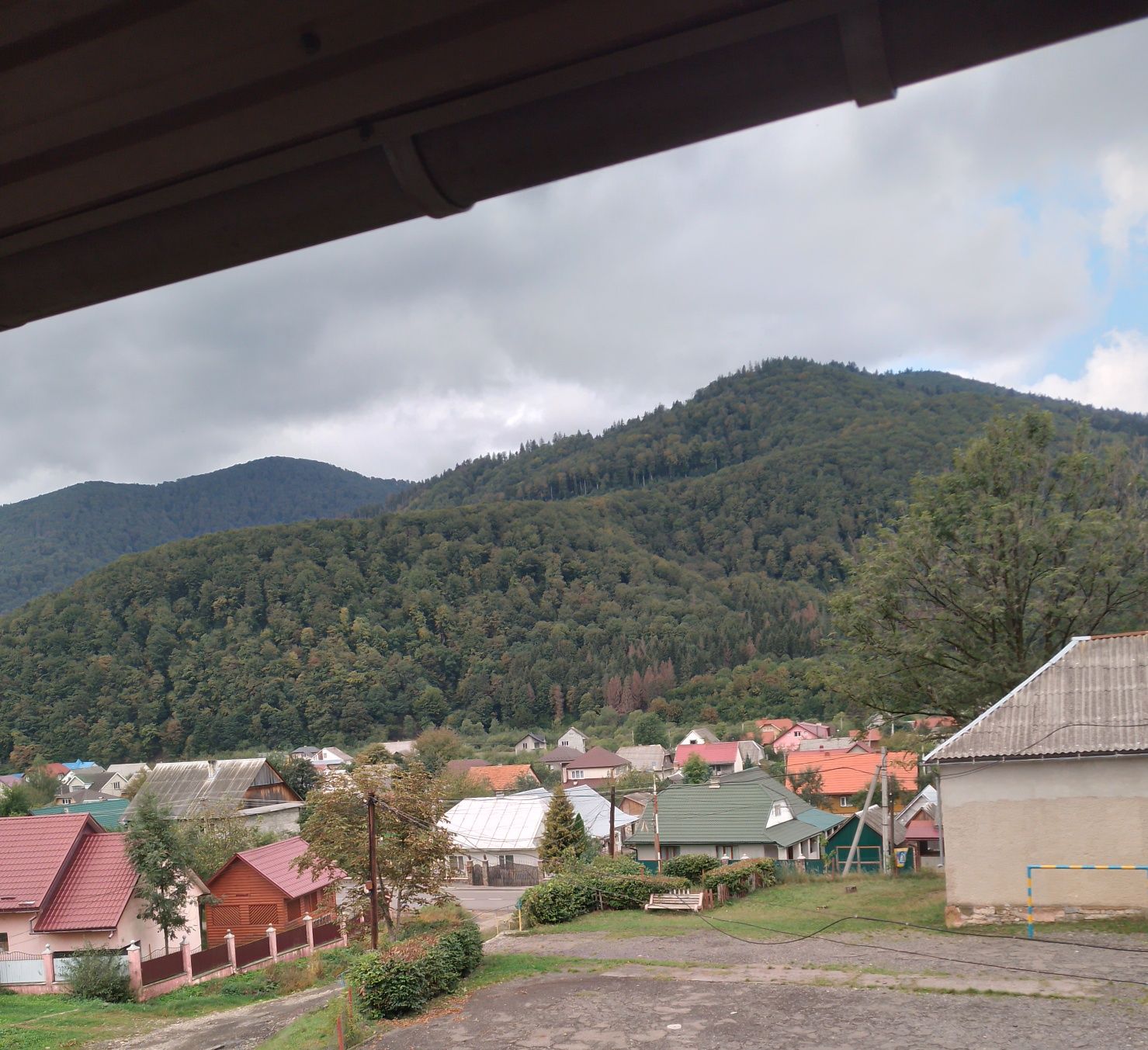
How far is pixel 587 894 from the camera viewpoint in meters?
23.8

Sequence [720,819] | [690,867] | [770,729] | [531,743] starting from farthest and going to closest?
1. [531,743]
2. [770,729]
3. [720,819]
4. [690,867]

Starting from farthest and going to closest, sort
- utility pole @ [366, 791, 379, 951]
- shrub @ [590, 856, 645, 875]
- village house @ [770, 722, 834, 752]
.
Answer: village house @ [770, 722, 834, 752] < shrub @ [590, 856, 645, 875] < utility pole @ [366, 791, 379, 951]

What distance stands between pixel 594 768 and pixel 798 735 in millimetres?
20309

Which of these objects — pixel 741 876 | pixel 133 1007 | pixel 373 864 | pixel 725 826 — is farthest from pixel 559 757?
pixel 373 864

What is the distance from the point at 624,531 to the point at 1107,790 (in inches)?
6533

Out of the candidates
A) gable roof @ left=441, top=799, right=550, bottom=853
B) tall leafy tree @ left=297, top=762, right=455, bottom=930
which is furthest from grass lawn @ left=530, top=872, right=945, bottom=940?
gable roof @ left=441, top=799, right=550, bottom=853

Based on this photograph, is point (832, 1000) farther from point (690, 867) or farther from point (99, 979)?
point (99, 979)

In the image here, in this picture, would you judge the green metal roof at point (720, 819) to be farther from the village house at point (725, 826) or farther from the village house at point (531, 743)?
the village house at point (531, 743)

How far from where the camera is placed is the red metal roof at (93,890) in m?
22.3

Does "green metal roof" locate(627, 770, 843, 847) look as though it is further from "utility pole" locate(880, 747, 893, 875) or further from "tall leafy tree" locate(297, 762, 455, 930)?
"tall leafy tree" locate(297, 762, 455, 930)

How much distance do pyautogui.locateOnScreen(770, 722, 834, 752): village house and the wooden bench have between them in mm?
61749

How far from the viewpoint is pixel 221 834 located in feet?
114

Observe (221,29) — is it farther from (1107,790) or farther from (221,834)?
(221,834)

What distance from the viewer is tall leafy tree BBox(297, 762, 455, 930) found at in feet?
59.4
